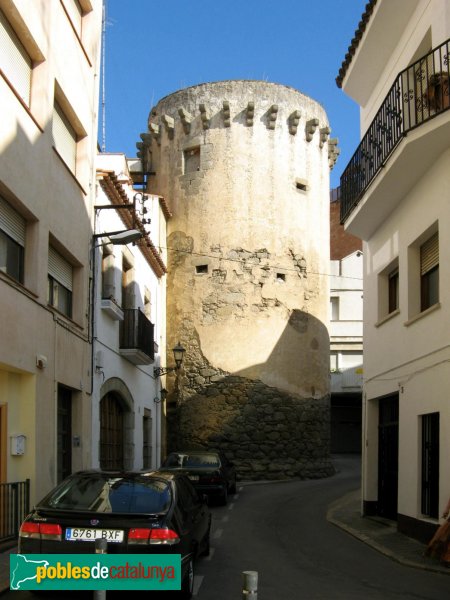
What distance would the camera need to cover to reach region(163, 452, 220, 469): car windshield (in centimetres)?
1904

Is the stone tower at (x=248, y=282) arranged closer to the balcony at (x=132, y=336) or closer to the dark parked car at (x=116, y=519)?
the balcony at (x=132, y=336)

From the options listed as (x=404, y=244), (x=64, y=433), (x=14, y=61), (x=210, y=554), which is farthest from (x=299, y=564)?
(x=14, y=61)

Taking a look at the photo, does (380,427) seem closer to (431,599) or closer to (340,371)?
(431,599)

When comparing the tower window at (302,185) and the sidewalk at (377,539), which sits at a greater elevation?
the tower window at (302,185)

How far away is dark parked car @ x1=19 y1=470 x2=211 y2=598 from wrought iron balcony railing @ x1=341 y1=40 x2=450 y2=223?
22.3 ft

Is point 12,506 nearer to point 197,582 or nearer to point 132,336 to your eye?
point 197,582

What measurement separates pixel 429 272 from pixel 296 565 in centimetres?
570

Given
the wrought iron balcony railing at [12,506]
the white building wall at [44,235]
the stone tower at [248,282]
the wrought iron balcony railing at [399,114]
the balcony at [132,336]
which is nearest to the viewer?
the wrought iron balcony railing at [12,506]

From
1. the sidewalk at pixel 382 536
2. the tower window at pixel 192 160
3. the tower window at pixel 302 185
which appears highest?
the tower window at pixel 192 160

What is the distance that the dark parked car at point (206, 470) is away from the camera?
18.3 metres

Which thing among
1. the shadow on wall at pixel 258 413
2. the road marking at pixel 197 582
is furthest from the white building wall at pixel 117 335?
the road marking at pixel 197 582

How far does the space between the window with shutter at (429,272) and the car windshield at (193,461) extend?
7.76 meters

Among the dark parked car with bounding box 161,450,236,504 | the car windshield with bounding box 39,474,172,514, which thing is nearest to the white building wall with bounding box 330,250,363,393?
the dark parked car with bounding box 161,450,236,504

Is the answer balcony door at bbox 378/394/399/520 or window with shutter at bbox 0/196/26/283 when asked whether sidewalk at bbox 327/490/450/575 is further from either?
window with shutter at bbox 0/196/26/283
